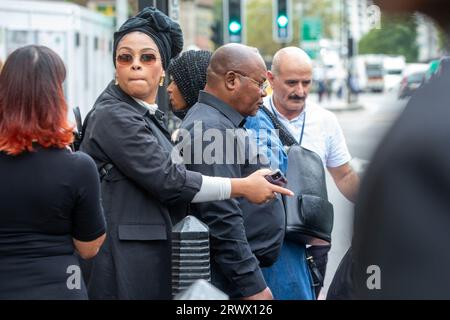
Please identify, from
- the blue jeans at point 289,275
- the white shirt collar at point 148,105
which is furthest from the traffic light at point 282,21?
the white shirt collar at point 148,105

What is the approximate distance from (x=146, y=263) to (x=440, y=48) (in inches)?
84.2

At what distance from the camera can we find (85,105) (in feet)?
63.2

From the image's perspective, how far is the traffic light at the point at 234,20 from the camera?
17516 millimetres

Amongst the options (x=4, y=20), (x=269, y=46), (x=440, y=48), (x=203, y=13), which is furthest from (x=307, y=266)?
(x=269, y=46)

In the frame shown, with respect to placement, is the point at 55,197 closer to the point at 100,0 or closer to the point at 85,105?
the point at 85,105

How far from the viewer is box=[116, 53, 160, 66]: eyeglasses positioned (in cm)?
409

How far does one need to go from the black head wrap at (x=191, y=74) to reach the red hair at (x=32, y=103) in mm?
1326

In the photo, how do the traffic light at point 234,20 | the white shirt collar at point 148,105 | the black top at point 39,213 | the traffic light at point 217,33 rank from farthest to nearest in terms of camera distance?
1. the traffic light at point 217,33
2. the traffic light at point 234,20
3. the white shirt collar at point 148,105
4. the black top at point 39,213

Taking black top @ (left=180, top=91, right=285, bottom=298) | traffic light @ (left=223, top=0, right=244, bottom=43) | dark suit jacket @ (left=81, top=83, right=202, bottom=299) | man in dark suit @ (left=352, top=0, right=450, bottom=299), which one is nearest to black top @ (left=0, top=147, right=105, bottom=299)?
dark suit jacket @ (left=81, top=83, right=202, bottom=299)

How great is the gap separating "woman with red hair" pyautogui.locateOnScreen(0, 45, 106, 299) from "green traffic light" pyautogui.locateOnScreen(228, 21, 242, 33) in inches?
565

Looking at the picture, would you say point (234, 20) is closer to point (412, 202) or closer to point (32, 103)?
point (32, 103)

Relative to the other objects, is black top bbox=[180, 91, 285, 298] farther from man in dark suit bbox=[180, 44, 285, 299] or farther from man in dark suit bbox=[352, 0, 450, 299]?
man in dark suit bbox=[352, 0, 450, 299]

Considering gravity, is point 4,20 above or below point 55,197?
above

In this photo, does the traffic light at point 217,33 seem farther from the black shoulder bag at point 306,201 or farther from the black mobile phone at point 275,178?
the black mobile phone at point 275,178
